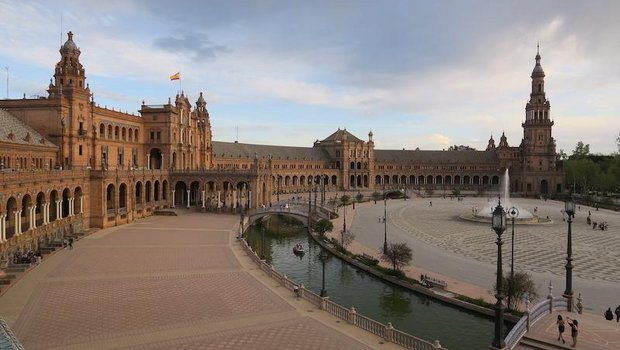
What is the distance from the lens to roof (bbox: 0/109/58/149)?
167 ft

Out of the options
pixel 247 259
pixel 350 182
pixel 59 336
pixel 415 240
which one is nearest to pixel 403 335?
pixel 59 336

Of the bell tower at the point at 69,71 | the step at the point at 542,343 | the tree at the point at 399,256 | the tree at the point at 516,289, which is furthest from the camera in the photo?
the bell tower at the point at 69,71

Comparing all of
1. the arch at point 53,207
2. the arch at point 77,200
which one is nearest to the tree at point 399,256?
the arch at point 53,207

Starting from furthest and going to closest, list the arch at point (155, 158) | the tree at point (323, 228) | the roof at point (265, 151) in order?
1. the roof at point (265, 151)
2. the arch at point (155, 158)
3. the tree at point (323, 228)

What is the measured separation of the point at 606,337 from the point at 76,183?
5175 cm

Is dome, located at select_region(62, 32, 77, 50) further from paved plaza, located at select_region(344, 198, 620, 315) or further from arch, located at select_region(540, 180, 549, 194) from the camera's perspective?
arch, located at select_region(540, 180, 549, 194)

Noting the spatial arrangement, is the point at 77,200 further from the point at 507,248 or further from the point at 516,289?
the point at 507,248

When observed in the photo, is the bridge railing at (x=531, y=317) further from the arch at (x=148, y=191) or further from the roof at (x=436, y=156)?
the roof at (x=436, y=156)

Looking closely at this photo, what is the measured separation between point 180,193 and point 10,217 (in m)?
41.5

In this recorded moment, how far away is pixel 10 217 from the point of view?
42594mm

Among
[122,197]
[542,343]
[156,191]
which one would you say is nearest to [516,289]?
[542,343]

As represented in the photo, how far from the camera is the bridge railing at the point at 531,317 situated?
20578mm

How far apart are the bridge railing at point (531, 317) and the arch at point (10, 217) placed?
37.9 meters

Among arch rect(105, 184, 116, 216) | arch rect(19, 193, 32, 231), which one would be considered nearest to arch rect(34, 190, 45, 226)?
arch rect(19, 193, 32, 231)
